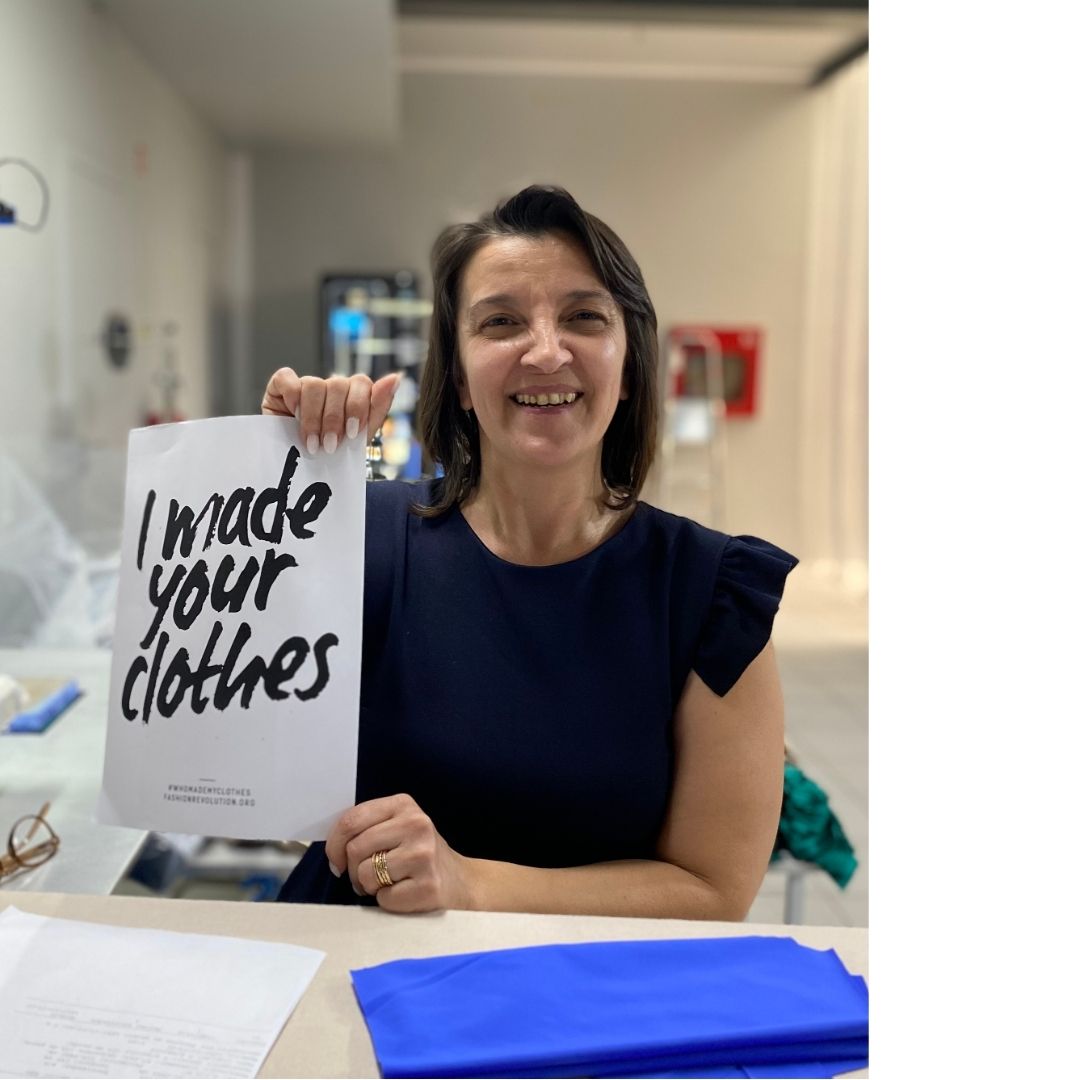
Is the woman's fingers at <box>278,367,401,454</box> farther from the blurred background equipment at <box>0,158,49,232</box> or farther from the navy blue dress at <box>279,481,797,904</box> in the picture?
the blurred background equipment at <box>0,158,49,232</box>

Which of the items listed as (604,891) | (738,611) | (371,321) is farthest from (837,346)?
(604,891)

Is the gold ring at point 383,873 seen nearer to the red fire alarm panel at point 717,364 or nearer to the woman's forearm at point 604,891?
the woman's forearm at point 604,891

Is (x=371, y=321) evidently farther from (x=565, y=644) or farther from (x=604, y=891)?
(x=604, y=891)

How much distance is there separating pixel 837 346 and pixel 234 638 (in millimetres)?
6650

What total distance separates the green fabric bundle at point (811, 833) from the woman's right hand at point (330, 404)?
1045mm

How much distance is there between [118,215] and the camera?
4.34m

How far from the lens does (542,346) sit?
97 centimetres

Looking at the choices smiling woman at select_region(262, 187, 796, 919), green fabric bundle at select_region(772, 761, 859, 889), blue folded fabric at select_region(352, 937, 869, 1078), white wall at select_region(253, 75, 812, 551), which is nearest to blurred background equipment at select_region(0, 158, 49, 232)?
smiling woman at select_region(262, 187, 796, 919)

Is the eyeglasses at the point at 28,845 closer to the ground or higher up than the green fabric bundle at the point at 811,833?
higher up

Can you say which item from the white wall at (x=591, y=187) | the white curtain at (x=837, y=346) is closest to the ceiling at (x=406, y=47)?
the white wall at (x=591, y=187)

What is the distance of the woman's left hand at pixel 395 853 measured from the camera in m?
0.84

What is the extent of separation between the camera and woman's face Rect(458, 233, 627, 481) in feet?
3.22

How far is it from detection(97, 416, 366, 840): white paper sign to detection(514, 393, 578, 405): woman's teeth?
8.8 inches
